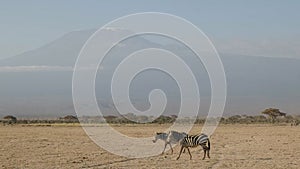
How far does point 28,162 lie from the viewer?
25.0 metres

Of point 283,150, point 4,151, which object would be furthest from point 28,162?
point 283,150

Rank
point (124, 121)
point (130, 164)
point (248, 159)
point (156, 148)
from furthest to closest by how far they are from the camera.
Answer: point (124, 121)
point (156, 148)
point (248, 159)
point (130, 164)

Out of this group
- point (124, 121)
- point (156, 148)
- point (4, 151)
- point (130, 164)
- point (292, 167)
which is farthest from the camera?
point (124, 121)

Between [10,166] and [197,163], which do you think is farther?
[197,163]

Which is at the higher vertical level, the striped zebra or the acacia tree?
the acacia tree

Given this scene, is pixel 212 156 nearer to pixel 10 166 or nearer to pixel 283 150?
pixel 283 150

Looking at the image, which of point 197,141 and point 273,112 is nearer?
point 197,141

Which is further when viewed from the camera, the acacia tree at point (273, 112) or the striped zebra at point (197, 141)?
the acacia tree at point (273, 112)

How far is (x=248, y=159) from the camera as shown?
1049 inches

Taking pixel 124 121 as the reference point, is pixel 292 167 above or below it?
below

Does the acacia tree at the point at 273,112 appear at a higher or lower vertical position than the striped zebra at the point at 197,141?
higher

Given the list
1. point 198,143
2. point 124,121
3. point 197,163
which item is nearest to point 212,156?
point 198,143

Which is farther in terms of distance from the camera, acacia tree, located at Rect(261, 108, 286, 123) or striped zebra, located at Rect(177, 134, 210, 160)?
acacia tree, located at Rect(261, 108, 286, 123)

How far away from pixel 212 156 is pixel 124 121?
68558mm
